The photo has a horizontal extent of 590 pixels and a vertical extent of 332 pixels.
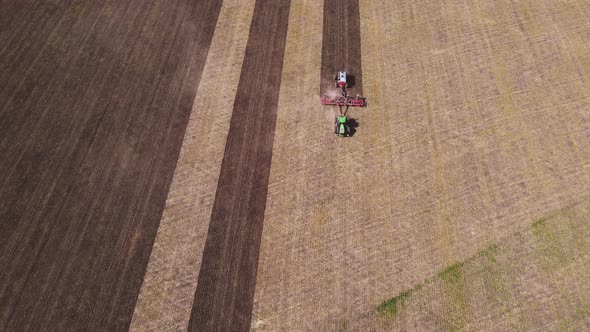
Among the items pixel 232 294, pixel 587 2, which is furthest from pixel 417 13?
pixel 232 294

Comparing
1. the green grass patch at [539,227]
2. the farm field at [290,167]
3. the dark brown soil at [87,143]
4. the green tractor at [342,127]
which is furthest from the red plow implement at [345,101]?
the green grass patch at [539,227]

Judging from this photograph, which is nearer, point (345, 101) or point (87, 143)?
point (87, 143)

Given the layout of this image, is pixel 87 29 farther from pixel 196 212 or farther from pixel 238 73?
pixel 196 212

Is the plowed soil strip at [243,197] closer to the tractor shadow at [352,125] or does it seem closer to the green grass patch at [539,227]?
the tractor shadow at [352,125]

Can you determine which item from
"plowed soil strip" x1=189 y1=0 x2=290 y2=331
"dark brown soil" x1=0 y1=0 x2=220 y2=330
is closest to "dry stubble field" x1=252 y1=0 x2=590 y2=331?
"plowed soil strip" x1=189 y1=0 x2=290 y2=331

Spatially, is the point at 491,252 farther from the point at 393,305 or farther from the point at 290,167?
the point at 290,167

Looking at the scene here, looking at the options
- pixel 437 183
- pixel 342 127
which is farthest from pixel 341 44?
pixel 437 183

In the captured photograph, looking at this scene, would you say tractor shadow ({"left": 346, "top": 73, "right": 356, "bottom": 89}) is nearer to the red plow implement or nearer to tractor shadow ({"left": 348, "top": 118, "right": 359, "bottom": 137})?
the red plow implement
